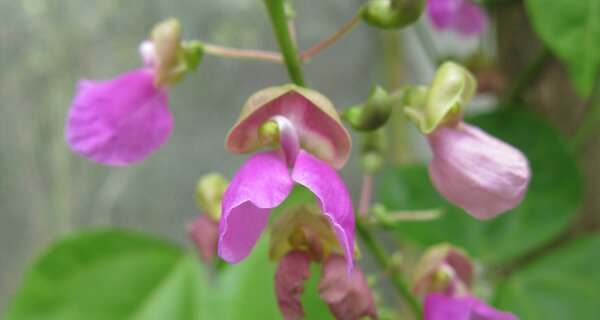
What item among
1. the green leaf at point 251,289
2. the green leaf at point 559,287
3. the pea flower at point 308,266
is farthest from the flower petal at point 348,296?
the green leaf at point 559,287

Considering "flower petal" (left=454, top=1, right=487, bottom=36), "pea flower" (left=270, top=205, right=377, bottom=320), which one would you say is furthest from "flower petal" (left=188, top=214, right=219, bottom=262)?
"flower petal" (left=454, top=1, right=487, bottom=36)

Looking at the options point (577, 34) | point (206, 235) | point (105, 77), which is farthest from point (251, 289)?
point (105, 77)

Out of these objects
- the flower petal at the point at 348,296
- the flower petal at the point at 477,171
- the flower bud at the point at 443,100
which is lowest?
the flower petal at the point at 348,296

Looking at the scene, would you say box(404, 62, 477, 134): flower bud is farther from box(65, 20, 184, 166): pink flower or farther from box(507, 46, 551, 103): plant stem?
box(507, 46, 551, 103): plant stem

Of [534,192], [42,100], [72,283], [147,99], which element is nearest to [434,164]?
[147,99]

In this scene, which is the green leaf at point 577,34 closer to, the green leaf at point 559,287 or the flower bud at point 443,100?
the flower bud at point 443,100

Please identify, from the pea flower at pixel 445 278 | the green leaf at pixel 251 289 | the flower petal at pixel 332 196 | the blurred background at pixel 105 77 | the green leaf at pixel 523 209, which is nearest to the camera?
the flower petal at pixel 332 196

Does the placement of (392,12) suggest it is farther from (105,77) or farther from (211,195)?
(105,77)

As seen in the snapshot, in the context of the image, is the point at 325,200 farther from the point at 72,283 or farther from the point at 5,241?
the point at 5,241
